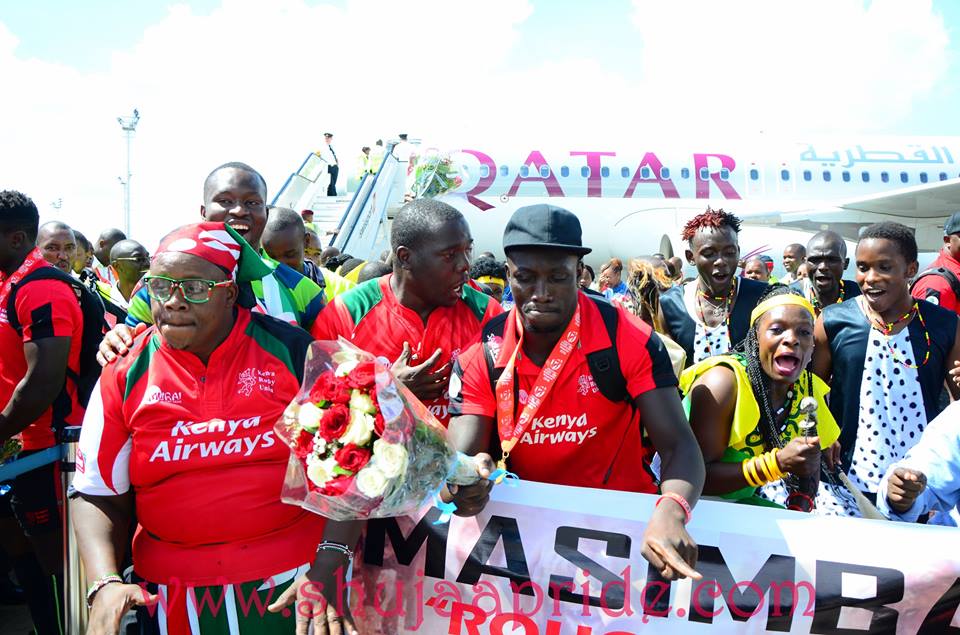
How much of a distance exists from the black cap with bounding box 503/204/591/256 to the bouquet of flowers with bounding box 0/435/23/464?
2.69m

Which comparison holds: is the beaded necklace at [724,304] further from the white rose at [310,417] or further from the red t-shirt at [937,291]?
the white rose at [310,417]

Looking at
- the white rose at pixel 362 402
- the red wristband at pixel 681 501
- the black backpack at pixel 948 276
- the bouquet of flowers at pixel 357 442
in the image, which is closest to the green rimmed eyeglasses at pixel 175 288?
the bouquet of flowers at pixel 357 442

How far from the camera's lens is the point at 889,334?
374cm

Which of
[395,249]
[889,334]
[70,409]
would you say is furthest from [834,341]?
[70,409]

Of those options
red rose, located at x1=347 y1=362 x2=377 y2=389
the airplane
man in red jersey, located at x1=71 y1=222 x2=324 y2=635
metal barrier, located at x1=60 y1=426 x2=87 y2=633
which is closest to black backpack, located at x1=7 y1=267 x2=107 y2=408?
metal barrier, located at x1=60 y1=426 x2=87 y2=633

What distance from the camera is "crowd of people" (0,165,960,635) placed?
2.27 metres

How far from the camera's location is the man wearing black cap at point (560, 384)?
237cm

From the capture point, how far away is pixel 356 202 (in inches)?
545

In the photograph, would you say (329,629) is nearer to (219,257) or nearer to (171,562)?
(171,562)

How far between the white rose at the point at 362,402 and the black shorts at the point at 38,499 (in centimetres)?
251

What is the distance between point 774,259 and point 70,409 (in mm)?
13813

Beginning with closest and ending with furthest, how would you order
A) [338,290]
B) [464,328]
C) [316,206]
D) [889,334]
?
1. [464,328]
2. [889,334]
3. [338,290]
4. [316,206]

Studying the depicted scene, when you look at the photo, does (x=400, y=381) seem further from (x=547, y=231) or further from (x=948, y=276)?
(x=948, y=276)

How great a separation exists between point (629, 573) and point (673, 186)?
16.8 metres
